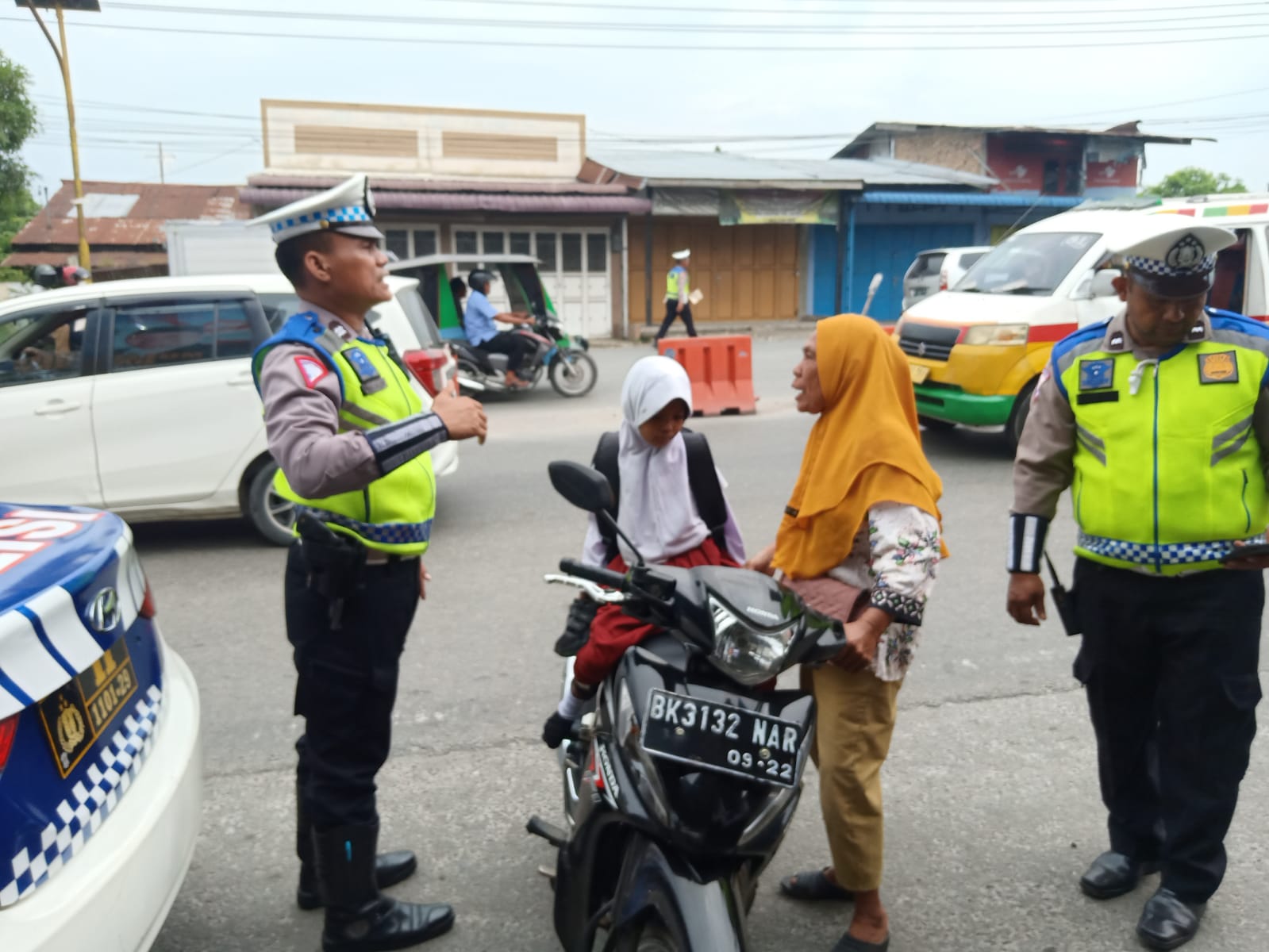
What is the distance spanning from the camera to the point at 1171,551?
260 cm

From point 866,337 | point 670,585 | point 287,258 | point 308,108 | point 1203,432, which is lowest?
point 670,585

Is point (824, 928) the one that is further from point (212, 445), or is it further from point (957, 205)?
point (957, 205)

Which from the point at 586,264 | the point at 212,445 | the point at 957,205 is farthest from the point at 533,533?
the point at 957,205

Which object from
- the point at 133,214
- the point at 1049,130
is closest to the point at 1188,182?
the point at 1049,130

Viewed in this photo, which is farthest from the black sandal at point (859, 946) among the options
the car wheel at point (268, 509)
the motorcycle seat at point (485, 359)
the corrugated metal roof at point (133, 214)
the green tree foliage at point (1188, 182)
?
the green tree foliage at point (1188, 182)

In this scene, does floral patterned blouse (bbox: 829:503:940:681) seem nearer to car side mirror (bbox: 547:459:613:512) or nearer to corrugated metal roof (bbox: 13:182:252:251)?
car side mirror (bbox: 547:459:613:512)

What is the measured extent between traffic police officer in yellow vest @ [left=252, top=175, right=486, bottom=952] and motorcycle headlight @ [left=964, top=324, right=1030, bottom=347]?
22.3 ft

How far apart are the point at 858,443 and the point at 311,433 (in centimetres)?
124

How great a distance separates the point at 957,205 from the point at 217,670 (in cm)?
2444

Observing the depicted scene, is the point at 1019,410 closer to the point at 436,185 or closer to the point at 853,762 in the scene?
the point at 853,762

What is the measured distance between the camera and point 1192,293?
2.55 meters

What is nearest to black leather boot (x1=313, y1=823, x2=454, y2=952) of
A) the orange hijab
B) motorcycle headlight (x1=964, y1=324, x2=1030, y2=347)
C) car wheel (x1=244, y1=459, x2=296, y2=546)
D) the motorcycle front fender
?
the motorcycle front fender

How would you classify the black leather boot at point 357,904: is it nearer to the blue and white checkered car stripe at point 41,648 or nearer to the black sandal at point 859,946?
the blue and white checkered car stripe at point 41,648

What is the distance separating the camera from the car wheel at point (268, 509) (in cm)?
633
